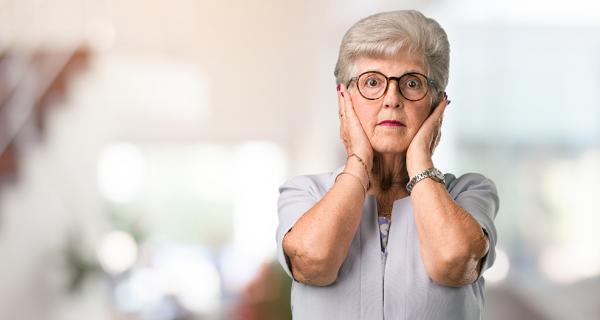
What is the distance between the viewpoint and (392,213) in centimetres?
86

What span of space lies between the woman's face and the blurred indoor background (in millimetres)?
3905

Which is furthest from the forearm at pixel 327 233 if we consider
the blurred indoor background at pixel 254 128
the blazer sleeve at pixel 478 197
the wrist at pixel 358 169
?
the blurred indoor background at pixel 254 128

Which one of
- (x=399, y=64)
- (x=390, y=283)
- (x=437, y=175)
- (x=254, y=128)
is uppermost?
(x=399, y=64)

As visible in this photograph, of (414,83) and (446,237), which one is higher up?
(414,83)

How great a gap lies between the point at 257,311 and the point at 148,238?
1.91 meters

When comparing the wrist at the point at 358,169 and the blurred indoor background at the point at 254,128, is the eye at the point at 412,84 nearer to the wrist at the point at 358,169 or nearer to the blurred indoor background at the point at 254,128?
the wrist at the point at 358,169

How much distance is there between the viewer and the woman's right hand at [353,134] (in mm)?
835

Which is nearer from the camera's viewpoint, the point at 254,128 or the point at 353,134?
the point at 353,134

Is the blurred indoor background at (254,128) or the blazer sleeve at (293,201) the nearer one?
the blazer sleeve at (293,201)

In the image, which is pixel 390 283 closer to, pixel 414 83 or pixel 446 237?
pixel 446 237

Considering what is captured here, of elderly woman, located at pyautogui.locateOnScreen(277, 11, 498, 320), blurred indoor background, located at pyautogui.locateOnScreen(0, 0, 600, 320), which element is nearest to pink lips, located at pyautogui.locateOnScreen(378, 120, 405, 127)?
elderly woman, located at pyautogui.locateOnScreen(277, 11, 498, 320)

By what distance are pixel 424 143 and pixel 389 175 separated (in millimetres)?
57

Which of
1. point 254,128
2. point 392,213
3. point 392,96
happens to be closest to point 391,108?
point 392,96

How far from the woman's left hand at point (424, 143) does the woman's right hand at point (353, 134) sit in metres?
0.04
